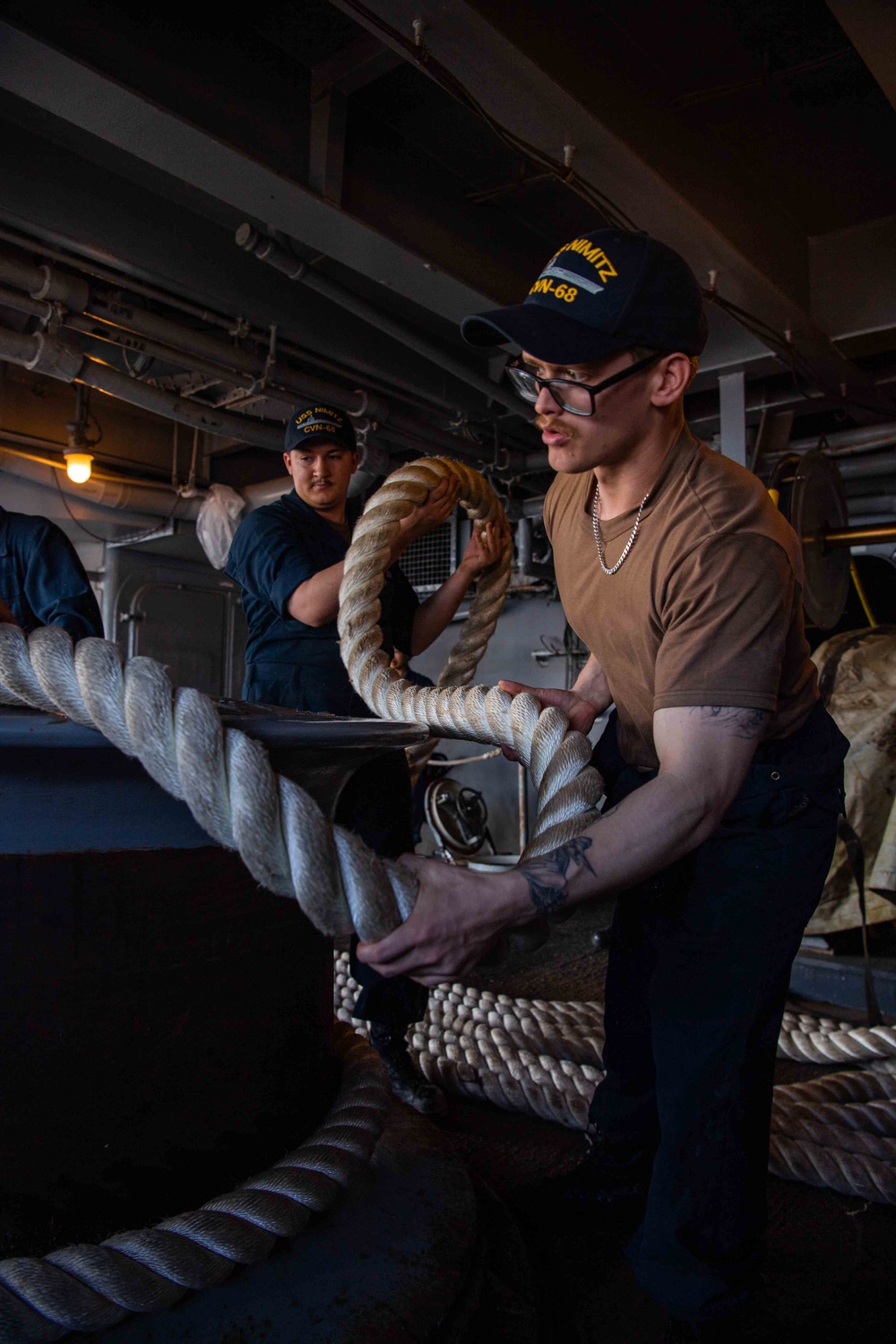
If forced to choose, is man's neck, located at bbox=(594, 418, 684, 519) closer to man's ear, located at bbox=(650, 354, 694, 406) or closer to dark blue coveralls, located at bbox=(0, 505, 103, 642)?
man's ear, located at bbox=(650, 354, 694, 406)

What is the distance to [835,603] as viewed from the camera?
153 inches

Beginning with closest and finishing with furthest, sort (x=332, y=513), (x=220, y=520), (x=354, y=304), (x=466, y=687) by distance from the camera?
(x=466, y=687)
(x=332, y=513)
(x=354, y=304)
(x=220, y=520)

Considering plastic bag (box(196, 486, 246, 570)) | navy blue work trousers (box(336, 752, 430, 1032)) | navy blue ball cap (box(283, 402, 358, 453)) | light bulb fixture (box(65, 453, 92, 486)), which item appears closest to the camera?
navy blue work trousers (box(336, 752, 430, 1032))

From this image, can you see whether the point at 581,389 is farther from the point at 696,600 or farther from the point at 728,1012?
the point at 728,1012

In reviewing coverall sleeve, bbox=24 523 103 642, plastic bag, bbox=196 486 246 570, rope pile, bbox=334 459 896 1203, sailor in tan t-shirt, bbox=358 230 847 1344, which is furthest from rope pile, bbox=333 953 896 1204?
plastic bag, bbox=196 486 246 570

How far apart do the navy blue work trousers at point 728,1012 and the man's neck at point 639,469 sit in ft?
1.41

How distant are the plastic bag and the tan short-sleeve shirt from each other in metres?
4.20

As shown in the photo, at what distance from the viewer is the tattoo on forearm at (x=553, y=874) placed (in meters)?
1.03

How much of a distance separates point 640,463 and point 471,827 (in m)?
4.68

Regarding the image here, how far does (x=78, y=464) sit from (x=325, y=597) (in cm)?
301

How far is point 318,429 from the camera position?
2527mm

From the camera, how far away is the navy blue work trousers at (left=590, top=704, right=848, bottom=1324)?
1.25 metres

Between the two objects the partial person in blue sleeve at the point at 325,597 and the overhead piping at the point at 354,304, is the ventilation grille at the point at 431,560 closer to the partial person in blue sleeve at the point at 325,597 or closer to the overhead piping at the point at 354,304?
the overhead piping at the point at 354,304

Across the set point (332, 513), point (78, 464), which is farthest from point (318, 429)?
point (78, 464)
